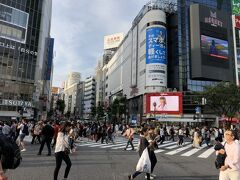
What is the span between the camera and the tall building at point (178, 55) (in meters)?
60.4

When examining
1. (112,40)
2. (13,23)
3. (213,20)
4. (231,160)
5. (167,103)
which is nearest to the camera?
(231,160)

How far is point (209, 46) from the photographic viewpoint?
212 ft

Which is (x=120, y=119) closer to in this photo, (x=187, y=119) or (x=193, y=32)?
(x=187, y=119)

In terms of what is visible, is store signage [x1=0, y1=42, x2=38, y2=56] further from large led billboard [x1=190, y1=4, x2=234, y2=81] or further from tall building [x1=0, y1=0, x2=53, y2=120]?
large led billboard [x1=190, y1=4, x2=234, y2=81]

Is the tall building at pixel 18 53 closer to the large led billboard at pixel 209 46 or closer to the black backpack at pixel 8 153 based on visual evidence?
the black backpack at pixel 8 153

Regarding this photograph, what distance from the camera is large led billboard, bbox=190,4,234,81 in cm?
6306

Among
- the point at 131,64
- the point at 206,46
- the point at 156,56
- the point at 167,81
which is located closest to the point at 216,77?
the point at 206,46

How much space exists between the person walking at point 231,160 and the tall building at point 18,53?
34.6 meters

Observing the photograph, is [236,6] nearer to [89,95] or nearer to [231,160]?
[231,160]

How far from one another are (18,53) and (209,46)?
45437mm

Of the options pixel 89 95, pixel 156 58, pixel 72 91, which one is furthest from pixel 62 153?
pixel 72 91

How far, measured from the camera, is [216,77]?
64625 mm

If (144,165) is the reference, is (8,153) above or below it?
above

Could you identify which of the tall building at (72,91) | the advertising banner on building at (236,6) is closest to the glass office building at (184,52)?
the advertising banner on building at (236,6)
